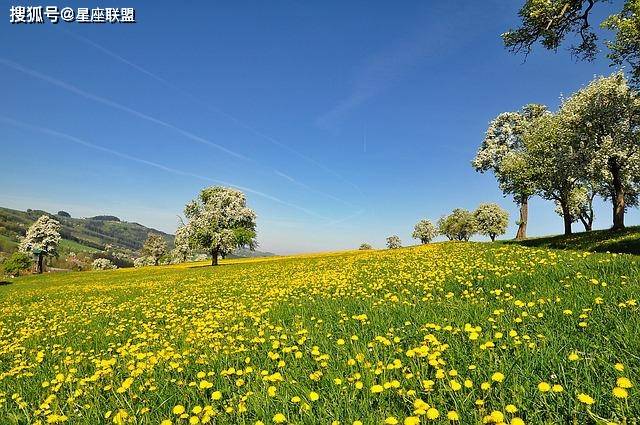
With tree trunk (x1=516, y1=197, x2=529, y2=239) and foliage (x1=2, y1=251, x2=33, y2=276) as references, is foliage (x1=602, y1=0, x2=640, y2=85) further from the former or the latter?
foliage (x1=2, y1=251, x2=33, y2=276)

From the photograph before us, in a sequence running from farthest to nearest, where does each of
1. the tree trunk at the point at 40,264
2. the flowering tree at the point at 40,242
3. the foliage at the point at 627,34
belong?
the tree trunk at the point at 40,264 < the flowering tree at the point at 40,242 < the foliage at the point at 627,34

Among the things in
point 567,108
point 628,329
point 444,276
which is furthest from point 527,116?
point 628,329

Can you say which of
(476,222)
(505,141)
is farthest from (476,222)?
(505,141)

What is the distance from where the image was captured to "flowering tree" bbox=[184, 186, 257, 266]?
174 ft

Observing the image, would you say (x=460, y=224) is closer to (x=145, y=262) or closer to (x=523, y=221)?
(x=523, y=221)

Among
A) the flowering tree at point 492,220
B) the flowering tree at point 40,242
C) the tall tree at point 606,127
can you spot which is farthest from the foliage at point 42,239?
the flowering tree at point 492,220

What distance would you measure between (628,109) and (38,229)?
362 feet

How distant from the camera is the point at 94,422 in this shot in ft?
13.3

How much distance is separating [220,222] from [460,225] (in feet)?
264

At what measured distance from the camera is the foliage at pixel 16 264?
81.2 m

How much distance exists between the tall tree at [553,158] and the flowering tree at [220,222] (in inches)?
1445

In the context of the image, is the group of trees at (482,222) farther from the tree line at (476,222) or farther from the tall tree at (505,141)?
the tall tree at (505,141)

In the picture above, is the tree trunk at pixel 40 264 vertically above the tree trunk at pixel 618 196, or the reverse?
the tree trunk at pixel 618 196

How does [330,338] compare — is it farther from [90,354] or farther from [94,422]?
[90,354]
